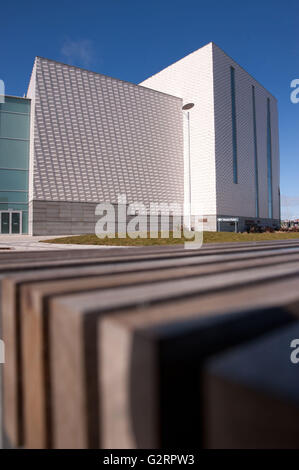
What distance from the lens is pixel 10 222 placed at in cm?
2023

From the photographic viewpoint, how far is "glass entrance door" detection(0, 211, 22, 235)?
65.5 feet

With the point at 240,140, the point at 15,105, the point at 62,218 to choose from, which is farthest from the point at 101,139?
the point at 240,140

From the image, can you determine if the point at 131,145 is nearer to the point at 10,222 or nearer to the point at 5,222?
the point at 10,222

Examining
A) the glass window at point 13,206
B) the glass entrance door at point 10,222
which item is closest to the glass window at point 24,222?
the glass entrance door at point 10,222

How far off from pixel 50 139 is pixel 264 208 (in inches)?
1022

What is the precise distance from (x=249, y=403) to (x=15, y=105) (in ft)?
81.3

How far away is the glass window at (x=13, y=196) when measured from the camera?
794 inches

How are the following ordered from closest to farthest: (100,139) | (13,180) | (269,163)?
(13,180), (100,139), (269,163)

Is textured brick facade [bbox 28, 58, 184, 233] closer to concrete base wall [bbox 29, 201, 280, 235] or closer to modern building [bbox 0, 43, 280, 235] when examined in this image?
modern building [bbox 0, 43, 280, 235]

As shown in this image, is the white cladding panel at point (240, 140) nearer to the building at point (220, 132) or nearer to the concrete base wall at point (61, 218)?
the building at point (220, 132)

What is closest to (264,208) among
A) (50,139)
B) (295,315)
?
(50,139)

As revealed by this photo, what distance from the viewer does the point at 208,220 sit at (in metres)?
25.6

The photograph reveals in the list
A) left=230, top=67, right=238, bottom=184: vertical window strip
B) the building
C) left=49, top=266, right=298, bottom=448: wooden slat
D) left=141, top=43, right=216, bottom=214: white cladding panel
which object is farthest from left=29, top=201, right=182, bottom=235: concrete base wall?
left=49, top=266, right=298, bottom=448: wooden slat
